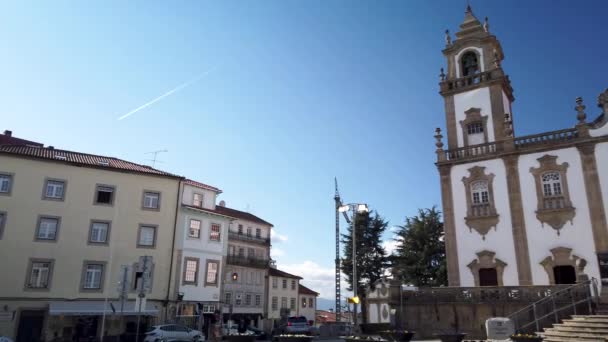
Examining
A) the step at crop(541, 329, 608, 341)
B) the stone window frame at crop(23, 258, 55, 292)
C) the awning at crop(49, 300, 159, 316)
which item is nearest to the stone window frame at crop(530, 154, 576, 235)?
the step at crop(541, 329, 608, 341)

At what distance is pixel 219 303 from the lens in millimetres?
37219

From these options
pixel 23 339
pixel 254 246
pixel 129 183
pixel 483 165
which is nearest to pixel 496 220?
pixel 483 165

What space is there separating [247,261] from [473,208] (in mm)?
31996

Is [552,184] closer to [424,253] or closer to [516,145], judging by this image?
[516,145]

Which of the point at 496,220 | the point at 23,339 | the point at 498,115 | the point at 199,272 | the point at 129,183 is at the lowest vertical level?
the point at 23,339

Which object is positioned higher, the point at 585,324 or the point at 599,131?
the point at 599,131

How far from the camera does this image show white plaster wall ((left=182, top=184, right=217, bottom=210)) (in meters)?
36.9

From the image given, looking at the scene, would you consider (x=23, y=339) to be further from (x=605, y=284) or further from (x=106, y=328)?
(x=605, y=284)

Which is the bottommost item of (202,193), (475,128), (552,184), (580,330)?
(580,330)

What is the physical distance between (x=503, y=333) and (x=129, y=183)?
26.7m

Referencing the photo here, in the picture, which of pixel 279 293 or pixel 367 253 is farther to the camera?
pixel 279 293

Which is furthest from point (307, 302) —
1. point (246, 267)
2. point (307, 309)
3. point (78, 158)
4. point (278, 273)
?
point (78, 158)

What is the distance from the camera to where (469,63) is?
34.1 m

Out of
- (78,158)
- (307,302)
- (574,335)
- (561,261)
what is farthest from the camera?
(307,302)
